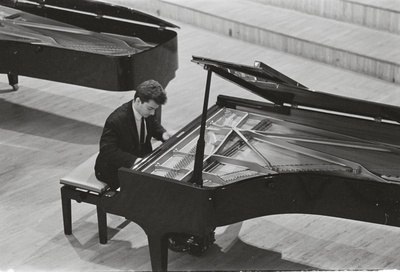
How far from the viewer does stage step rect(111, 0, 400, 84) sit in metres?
7.14

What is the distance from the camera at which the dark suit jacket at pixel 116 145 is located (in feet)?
15.0

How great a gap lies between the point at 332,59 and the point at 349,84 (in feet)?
1.47

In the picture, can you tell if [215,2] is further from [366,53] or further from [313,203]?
[313,203]

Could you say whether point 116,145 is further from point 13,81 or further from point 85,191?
point 13,81

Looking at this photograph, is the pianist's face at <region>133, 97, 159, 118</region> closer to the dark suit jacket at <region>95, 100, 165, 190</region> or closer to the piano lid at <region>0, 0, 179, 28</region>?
the dark suit jacket at <region>95, 100, 165, 190</region>

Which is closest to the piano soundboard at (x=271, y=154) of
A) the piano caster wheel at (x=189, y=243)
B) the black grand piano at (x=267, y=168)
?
the black grand piano at (x=267, y=168)

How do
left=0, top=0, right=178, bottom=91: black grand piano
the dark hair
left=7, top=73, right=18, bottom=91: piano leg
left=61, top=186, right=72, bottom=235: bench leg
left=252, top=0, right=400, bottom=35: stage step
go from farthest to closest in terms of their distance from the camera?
left=252, top=0, right=400, bottom=35: stage step
left=7, top=73, right=18, bottom=91: piano leg
left=0, top=0, right=178, bottom=91: black grand piano
left=61, top=186, right=72, bottom=235: bench leg
the dark hair

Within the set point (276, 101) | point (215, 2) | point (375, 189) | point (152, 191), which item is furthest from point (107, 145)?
point (215, 2)

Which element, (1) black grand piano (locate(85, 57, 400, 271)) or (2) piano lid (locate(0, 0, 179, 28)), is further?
(2) piano lid (locate(0, 0, 179, 28))

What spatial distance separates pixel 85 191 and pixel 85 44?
5.75 feet

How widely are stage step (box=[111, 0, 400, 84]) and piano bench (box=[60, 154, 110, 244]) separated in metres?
3.06

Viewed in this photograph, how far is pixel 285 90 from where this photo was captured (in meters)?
4.64

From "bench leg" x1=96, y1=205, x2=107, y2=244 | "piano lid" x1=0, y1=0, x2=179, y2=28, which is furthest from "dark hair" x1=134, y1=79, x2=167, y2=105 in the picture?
"piano lid" x1=0, y1=0, x2=179, y2=28

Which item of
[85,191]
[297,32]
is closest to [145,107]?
Answer: [85,191]
